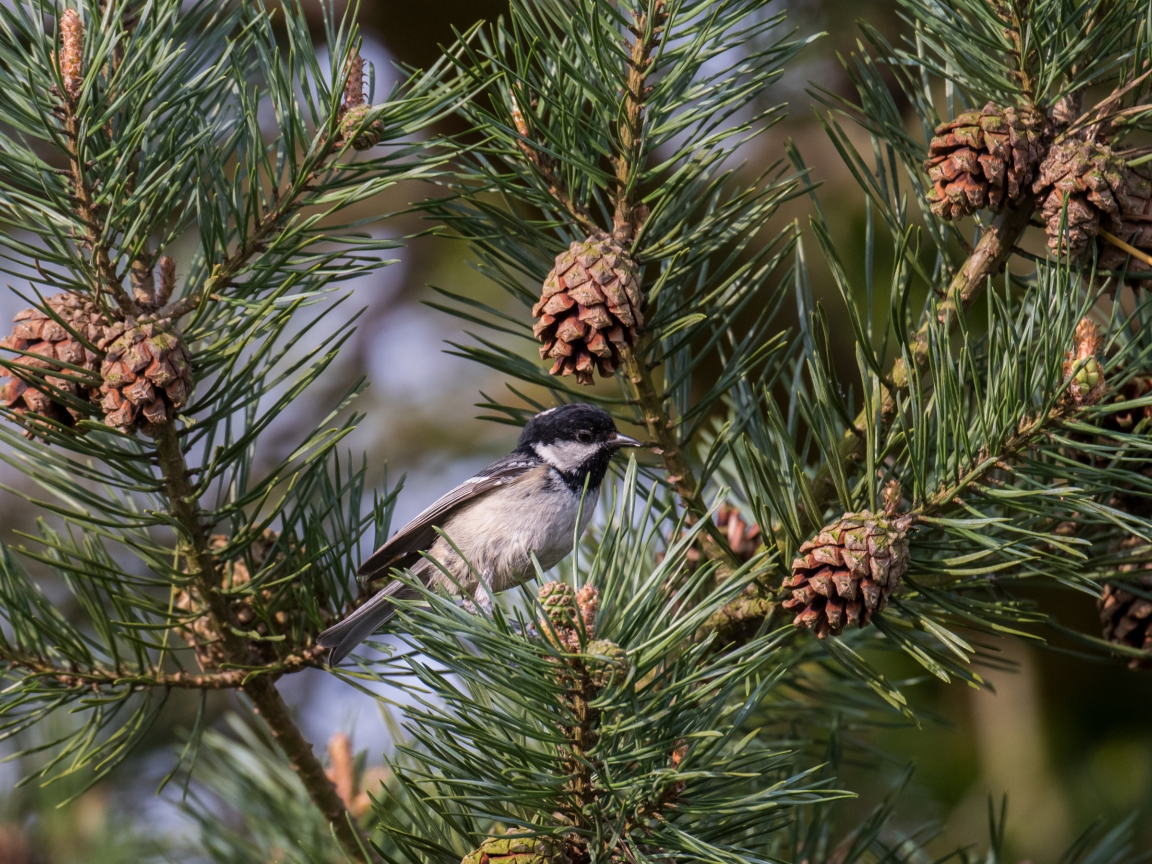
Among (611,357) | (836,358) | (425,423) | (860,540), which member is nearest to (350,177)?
(611,357)

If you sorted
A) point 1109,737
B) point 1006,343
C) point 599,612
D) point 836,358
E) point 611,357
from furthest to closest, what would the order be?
point 836,358, point 1109,737, point 611,357, point 1006,343, point 599,612

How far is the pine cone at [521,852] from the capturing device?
1606mm

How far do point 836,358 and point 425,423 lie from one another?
3005 mm

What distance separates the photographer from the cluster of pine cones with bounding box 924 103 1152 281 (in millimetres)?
1778

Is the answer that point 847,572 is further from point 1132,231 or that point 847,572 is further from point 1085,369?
point 1132,231

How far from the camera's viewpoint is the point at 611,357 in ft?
6.25

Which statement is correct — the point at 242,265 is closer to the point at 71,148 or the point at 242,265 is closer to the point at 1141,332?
the point at 71,148

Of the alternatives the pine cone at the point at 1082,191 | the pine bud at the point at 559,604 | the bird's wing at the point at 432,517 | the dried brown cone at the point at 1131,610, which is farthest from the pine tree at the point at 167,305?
the dried brown cone at the point at 1131,610

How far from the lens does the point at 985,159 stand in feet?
6.00

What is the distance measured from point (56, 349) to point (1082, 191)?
1801 millimetres

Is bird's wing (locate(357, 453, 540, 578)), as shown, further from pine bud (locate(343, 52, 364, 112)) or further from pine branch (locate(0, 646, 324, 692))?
pine bud (locate(343, 52, 364, 112))

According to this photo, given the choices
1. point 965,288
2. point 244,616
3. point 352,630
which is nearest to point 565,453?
point 352,630

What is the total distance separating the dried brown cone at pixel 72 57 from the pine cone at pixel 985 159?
1481 millimetres

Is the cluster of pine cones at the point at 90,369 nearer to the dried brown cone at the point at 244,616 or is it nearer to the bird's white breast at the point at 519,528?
the dried brown cone at the point at 244,616
